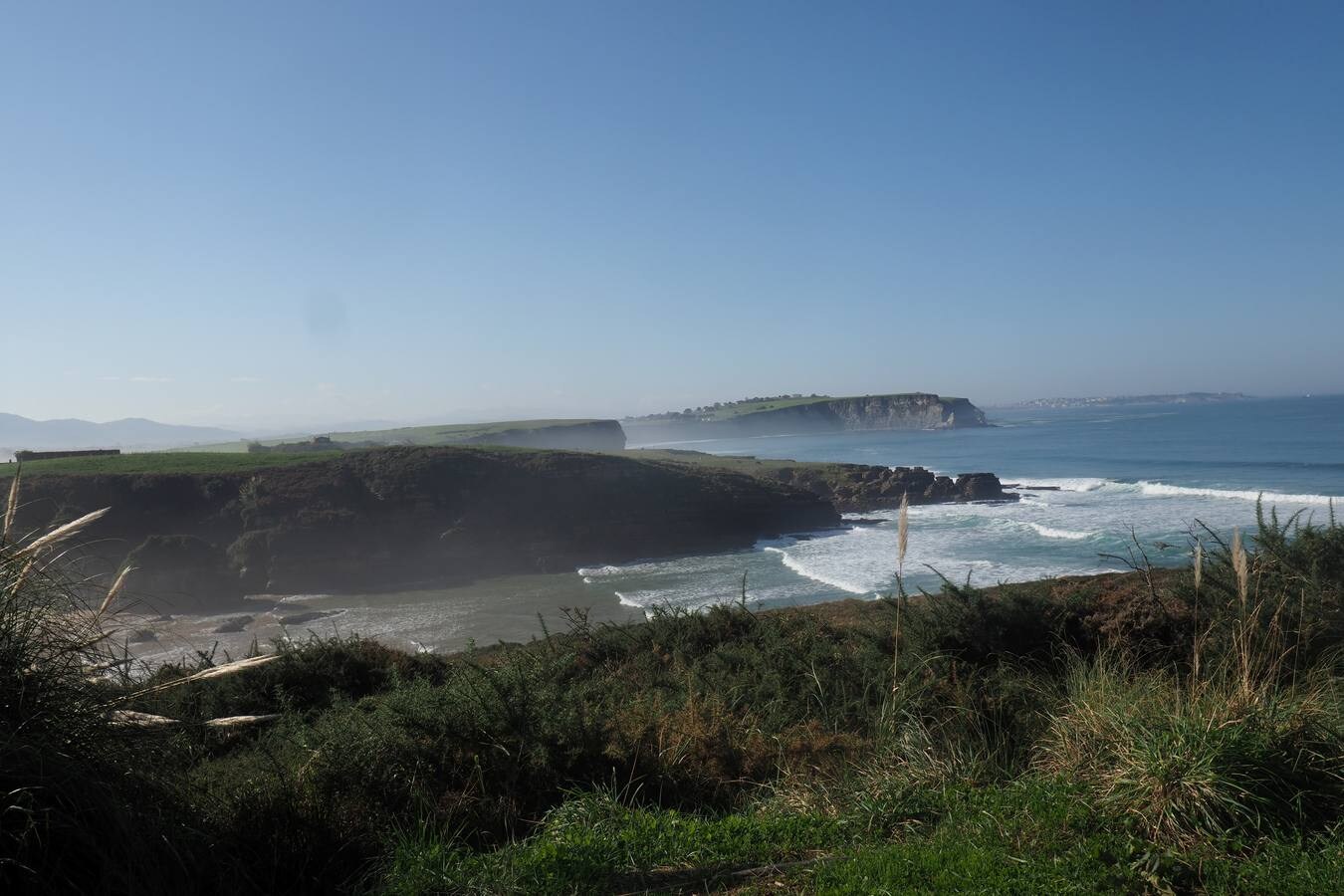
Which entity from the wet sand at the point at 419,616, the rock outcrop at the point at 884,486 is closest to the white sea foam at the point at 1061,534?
the rock outcrop at the point at 884,486

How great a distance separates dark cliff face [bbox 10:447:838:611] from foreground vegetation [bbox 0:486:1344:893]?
94.7 ft

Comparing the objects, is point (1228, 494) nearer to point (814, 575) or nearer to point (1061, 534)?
point (1061, 534)

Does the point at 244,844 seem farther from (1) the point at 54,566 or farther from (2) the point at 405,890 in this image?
(1) the point at 54,566

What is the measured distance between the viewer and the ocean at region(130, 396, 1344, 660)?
82.5ft

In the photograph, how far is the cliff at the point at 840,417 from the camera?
5714 inches

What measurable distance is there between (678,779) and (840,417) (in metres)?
147

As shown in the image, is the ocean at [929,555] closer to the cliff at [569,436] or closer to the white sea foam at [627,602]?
the white sea foam at [627,602]

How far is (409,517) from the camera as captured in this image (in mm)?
38375

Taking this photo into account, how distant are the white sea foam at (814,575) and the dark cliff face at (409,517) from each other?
5860 millimetres

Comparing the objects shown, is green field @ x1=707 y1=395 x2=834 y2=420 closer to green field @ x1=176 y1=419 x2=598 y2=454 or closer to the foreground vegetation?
green field @ x1=176 y1=419 x2=598 y2=454

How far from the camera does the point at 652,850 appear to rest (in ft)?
13.6

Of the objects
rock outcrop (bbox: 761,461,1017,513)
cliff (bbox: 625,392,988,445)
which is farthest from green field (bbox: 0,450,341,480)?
cliff (bbox: 625,392,988,445)

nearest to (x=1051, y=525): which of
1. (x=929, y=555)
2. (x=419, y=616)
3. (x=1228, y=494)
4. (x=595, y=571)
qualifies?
(x=929, y=555)

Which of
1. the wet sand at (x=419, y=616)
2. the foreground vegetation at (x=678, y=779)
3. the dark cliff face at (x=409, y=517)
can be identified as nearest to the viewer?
the foreground vegetation at (x=678, y=779)
